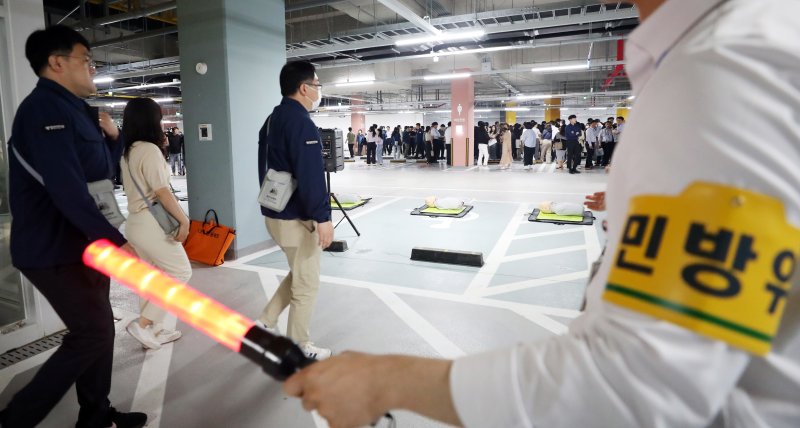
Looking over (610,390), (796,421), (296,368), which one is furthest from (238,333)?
(796,421)

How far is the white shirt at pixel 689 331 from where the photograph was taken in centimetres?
51

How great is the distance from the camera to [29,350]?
129 inches

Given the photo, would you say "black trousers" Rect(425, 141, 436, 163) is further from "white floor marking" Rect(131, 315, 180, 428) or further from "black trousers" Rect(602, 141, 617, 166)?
"white floor marking" Rect(131, 315, 180, 428)

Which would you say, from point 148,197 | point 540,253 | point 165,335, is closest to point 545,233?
point 540,253

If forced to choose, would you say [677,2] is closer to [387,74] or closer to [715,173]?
[715,173]

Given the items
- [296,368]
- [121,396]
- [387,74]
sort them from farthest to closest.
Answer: [387,74] < [121,396] < [296,368]

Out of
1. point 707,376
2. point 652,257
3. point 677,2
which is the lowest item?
point 707,376

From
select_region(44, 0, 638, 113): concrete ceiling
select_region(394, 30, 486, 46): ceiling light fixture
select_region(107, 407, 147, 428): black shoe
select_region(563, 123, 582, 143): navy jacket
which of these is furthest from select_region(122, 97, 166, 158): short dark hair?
select_region(563, 123, 582, 143): navy jacket

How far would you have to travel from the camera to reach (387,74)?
790 inches

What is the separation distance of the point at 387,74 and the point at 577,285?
17222mm

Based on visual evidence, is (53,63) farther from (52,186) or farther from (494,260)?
(494,260)

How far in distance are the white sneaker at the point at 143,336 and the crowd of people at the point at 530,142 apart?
13810 millimetres

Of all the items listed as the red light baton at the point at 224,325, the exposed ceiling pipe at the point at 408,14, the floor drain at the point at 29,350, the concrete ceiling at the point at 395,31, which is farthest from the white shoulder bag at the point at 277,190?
the concrete ceiling at the point at 395,31

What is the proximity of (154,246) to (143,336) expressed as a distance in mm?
667
